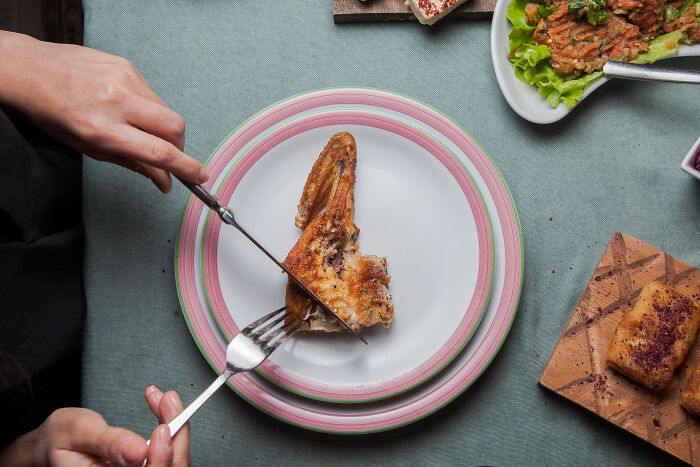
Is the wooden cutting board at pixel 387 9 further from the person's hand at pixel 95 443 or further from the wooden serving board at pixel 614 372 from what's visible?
the person's hand at pixel 95 443

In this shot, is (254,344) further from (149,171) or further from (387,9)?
(387,9)

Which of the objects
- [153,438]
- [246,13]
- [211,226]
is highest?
[246,13]

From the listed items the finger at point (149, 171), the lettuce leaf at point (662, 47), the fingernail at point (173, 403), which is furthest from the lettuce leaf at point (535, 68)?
the fingernail at point (173, 403)

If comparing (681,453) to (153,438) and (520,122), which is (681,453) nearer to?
(520,122)

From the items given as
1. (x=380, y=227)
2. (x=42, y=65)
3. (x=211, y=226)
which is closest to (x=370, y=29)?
(x=380, y=227)

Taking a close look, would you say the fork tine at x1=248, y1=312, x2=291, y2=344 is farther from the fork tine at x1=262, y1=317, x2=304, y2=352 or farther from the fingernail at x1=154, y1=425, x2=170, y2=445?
the fingernail at x1=154, y1=425, x2=170, y2=445

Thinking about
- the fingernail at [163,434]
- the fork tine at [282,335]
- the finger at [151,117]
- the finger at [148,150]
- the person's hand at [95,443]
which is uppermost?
the finger at [151,117]

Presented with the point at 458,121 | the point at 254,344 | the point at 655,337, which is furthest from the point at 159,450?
the point at 655,337
